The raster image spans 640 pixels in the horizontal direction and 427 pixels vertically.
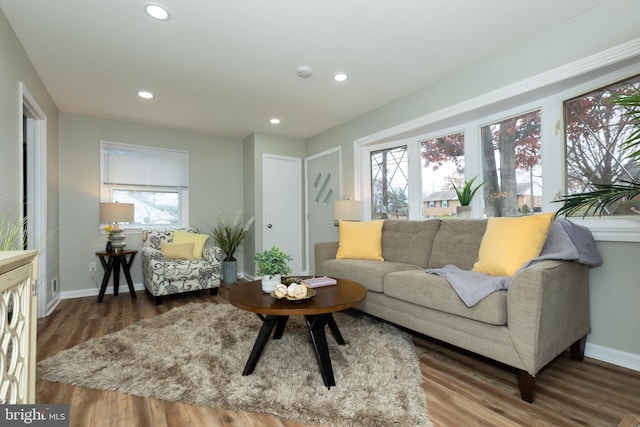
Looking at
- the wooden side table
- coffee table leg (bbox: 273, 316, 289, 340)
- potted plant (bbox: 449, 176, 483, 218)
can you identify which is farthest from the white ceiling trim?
the wooden side table

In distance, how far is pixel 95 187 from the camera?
4.02 m

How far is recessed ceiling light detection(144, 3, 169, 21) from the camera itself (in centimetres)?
198

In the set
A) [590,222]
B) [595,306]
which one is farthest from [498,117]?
[595,306]

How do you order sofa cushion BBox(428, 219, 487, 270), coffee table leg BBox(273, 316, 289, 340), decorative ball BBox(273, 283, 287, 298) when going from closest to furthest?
decorative ball BBox(273, 283, 287, 298) < coffee table leg BBox(273, 316, 289, 340) < sofa cushion BBox(428, 219, 487, 270)

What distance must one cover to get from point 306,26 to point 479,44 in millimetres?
1385

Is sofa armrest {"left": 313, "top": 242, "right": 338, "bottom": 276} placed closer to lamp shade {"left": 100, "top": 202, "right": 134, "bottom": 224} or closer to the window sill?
the window sill

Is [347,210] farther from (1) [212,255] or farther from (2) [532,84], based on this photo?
(2) [532,84]

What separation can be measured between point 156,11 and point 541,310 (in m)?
2.91

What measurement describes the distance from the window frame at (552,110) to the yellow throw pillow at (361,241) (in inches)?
39.0

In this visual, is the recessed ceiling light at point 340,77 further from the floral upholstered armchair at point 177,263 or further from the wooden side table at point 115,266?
the wooden side table at point 115,266

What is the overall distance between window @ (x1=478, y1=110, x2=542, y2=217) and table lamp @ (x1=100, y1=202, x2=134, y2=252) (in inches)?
156

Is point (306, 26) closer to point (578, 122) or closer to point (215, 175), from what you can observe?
point (578, 122)

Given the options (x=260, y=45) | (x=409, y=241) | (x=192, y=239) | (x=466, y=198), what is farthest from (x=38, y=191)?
(x=466, y=198)

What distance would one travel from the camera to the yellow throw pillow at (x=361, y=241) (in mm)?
3230
